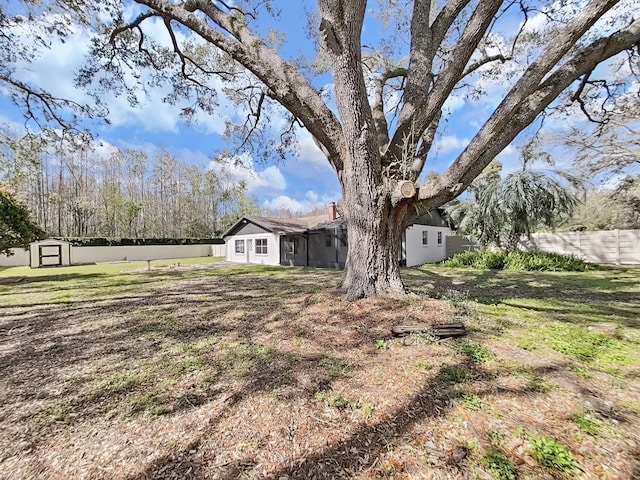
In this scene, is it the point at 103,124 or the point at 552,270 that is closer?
the point at 103,124

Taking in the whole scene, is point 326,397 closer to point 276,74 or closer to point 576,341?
point 576,341

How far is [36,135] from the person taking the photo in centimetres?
721

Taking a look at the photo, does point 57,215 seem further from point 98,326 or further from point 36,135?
point 98,326

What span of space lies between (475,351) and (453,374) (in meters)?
0.59

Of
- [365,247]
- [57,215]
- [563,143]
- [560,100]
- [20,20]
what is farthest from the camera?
[57,215]

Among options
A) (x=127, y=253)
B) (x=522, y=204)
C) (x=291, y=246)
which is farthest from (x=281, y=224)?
(x=522, y=204)

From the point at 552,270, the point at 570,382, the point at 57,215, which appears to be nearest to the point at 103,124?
the point at 570,382

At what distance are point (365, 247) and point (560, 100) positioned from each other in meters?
6.62

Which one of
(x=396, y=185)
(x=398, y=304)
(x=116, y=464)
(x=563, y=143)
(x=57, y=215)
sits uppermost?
(x=563, y=143)

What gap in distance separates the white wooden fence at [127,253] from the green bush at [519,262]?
60.9ft

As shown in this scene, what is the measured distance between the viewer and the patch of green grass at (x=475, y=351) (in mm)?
2783

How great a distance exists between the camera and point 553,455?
5.38 feet

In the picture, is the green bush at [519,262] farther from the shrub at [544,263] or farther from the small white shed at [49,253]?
the small white shed at [49,253]

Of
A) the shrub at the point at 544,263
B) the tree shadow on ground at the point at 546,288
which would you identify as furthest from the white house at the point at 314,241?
the tree shadow on ground at the point at 546,288
